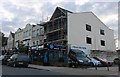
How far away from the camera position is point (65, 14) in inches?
1726

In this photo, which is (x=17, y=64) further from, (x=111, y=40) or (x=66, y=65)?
(x=111, y=40)

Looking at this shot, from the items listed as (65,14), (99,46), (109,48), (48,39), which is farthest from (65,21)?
(109,48)

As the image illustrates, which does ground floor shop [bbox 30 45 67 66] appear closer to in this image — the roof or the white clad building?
the white clad building

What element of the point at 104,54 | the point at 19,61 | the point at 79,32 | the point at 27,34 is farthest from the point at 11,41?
the point at 19,61

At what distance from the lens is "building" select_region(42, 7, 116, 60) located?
43469 millimetres

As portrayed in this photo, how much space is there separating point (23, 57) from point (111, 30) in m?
33.3

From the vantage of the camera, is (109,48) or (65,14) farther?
(109,48)

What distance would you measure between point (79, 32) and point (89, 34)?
10.4ft

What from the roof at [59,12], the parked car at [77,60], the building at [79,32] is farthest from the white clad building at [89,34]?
the parked car at [77,60]

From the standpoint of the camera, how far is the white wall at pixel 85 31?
43719 millimetres

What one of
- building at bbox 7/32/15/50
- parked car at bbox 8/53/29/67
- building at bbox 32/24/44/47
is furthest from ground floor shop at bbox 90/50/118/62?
building at bbox 7/32/15/50

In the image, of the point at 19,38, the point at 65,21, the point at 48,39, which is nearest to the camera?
the point at 65,21

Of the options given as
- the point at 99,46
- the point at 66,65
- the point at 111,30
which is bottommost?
the point at 66,65

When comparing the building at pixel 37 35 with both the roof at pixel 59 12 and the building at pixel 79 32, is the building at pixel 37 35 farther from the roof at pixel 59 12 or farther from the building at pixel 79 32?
the roof at pixel 59 12
